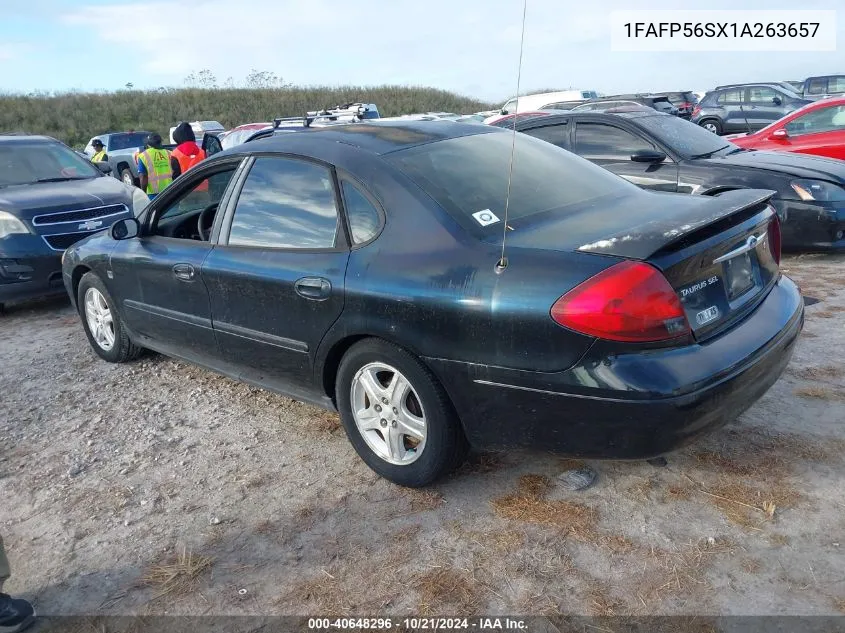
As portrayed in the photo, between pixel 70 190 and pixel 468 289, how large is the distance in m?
6.00

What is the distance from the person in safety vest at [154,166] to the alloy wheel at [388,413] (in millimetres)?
7919

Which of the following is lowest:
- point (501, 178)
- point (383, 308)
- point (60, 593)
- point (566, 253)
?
point (60, 593)

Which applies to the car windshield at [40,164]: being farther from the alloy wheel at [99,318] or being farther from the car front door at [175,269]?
the car front door at [175,269]

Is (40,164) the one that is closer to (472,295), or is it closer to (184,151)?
(184,151)

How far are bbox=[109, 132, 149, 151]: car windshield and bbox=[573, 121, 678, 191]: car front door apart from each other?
727 inches

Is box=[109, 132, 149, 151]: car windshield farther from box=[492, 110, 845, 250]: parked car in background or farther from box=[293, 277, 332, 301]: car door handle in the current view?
box=[293, 277, 332, 301]: car door handle

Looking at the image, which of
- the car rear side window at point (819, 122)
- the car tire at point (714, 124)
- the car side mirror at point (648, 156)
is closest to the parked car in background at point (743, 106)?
the car tire at point (714, 124)

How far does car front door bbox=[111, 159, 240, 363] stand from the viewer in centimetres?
393

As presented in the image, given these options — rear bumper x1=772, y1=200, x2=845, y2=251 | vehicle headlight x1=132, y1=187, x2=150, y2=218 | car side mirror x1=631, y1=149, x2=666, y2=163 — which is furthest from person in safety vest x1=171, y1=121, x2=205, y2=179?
rear bumper x1=772, y1=200, x2=845, y2=251

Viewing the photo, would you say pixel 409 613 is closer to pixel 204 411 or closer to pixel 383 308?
pixel 383 308

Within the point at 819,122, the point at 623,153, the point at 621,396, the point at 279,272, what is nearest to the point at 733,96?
the point at 819,122

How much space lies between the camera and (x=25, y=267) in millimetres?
6379

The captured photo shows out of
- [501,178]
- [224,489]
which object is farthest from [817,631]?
[224,489]

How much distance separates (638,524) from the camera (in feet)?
9.18
